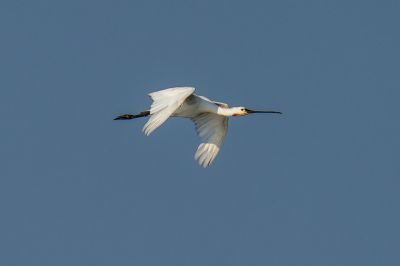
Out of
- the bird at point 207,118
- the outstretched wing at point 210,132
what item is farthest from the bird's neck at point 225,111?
the outstretched wing at point 210,132

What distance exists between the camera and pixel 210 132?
31.5 meters

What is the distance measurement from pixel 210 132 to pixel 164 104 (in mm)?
4503

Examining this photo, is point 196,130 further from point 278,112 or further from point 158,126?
point 158,126

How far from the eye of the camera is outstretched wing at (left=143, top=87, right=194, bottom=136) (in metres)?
25.8

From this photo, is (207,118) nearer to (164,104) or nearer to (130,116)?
(130,116)

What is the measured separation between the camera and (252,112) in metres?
31.6

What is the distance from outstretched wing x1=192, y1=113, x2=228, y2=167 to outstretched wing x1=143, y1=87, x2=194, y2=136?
2805mm

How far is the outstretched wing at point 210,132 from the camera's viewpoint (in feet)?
102

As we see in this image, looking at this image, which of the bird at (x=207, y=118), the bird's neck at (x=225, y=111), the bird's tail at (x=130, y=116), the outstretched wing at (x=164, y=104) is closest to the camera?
the outstretched wing at (x=164, y=104)

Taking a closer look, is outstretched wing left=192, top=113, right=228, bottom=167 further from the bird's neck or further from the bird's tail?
the bird's tail

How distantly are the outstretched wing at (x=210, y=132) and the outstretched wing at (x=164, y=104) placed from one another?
9.20 ft

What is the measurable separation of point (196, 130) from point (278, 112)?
2.40 m

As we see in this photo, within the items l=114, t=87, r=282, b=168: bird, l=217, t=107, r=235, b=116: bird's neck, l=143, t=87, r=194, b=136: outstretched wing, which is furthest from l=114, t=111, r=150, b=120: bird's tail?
l=143, t=87, r=194, b=136: outstretched wing

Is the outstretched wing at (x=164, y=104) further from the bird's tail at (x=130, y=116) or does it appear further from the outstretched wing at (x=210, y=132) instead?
the bird's tail at (x=130, y=116)
